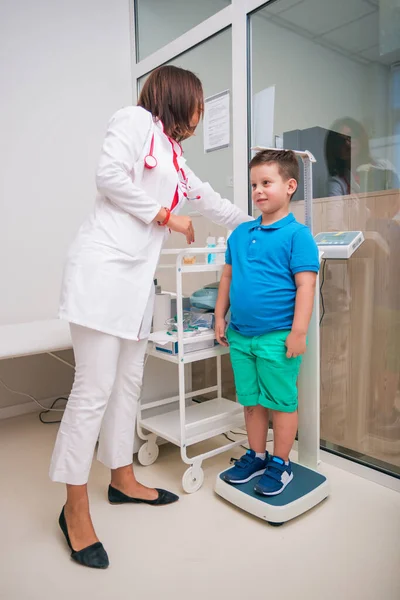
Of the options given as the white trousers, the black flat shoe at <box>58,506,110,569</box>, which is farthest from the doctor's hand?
the black flat shoe at <box>58,506,110,569</box>

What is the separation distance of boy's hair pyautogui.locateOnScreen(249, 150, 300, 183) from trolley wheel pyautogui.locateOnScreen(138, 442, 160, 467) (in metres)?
1.15

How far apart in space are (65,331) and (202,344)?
0.82 meters

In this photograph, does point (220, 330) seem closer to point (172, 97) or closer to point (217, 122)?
point (172, 97)

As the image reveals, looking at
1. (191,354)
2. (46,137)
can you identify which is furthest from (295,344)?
(46,137)

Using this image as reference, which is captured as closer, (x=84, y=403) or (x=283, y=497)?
(x=84, y=403)

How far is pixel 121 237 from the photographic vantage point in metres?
1.32

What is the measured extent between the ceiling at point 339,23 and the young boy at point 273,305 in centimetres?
51

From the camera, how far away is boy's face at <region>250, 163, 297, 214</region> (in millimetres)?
1528

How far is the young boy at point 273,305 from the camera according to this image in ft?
4.87

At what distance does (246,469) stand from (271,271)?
68 centimetres

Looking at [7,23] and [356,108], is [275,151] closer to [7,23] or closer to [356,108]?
[356,108]

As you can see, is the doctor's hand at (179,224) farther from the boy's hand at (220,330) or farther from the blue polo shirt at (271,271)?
the boy's hand at (220,330)

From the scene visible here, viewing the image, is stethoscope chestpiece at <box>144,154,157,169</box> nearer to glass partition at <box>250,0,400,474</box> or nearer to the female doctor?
the female doctor

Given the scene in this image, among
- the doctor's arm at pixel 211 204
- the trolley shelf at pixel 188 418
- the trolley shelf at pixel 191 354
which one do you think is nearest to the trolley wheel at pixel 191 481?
the trolley shelf at pixel 188 418
